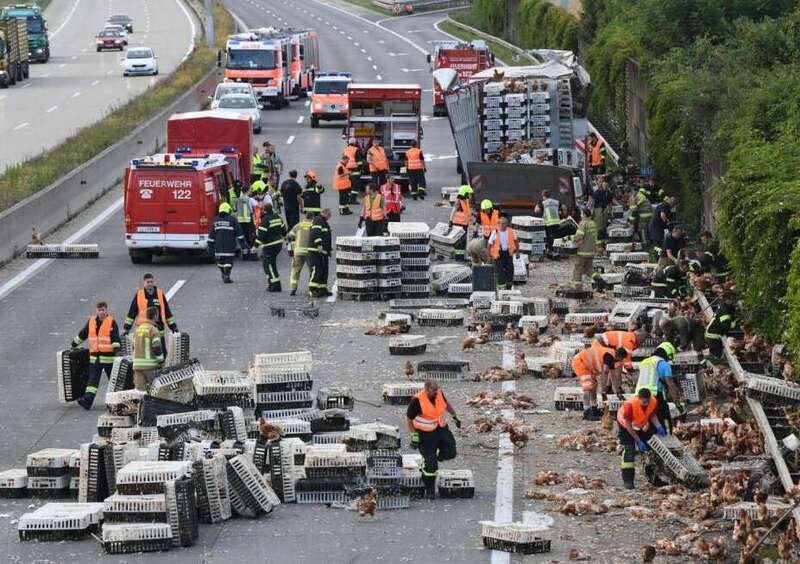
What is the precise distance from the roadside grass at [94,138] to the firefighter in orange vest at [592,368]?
1824 centimetres

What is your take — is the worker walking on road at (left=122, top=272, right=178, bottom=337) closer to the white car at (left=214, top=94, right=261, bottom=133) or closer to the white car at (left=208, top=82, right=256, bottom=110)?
the white car at (left=214, top=94, right=261, bottom=133)

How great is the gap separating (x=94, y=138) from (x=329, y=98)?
39.6ft

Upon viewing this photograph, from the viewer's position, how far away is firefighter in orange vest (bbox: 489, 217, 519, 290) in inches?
1174

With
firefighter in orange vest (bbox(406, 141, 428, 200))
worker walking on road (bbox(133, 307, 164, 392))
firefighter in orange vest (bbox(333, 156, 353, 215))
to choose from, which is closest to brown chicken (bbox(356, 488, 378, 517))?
worker walking on road (bbox(133, 307, 164, 392))

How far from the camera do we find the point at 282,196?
36.4 metres

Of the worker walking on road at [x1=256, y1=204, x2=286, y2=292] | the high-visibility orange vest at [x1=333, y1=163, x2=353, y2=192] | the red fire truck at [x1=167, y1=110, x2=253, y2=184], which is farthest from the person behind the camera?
the red fire truck at [x1=167, y1=110, x2=253, y2=184]

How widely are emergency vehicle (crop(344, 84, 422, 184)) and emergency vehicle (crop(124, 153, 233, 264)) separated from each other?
42.1 ft

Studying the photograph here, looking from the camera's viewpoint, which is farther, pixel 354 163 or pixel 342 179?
pixel 354 163

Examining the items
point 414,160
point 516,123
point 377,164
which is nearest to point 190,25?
point 414,160

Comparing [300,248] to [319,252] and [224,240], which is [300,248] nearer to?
[319,252]

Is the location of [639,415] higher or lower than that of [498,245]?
higher

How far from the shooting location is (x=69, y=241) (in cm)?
3656

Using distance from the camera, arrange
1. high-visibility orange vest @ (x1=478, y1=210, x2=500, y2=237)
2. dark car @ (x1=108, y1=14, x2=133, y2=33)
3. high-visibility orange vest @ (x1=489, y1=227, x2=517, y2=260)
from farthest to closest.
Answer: dark car @ (x1=108, y1=14, x2=133, y2=33), high-visibility orange vest @ (x1=478, y1=210, x2=500, y2=237), high-visibility orange vest @ (x1=489, y1=227, x2=517, y2=260)

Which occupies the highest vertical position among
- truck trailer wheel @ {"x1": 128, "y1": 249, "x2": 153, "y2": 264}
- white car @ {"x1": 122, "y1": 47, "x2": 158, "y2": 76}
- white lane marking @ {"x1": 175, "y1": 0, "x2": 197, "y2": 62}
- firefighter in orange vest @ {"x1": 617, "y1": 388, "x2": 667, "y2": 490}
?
firefighter in orange vest @ {"x1": 617, "y1": 388, "x2": 667, "y2": 490}
